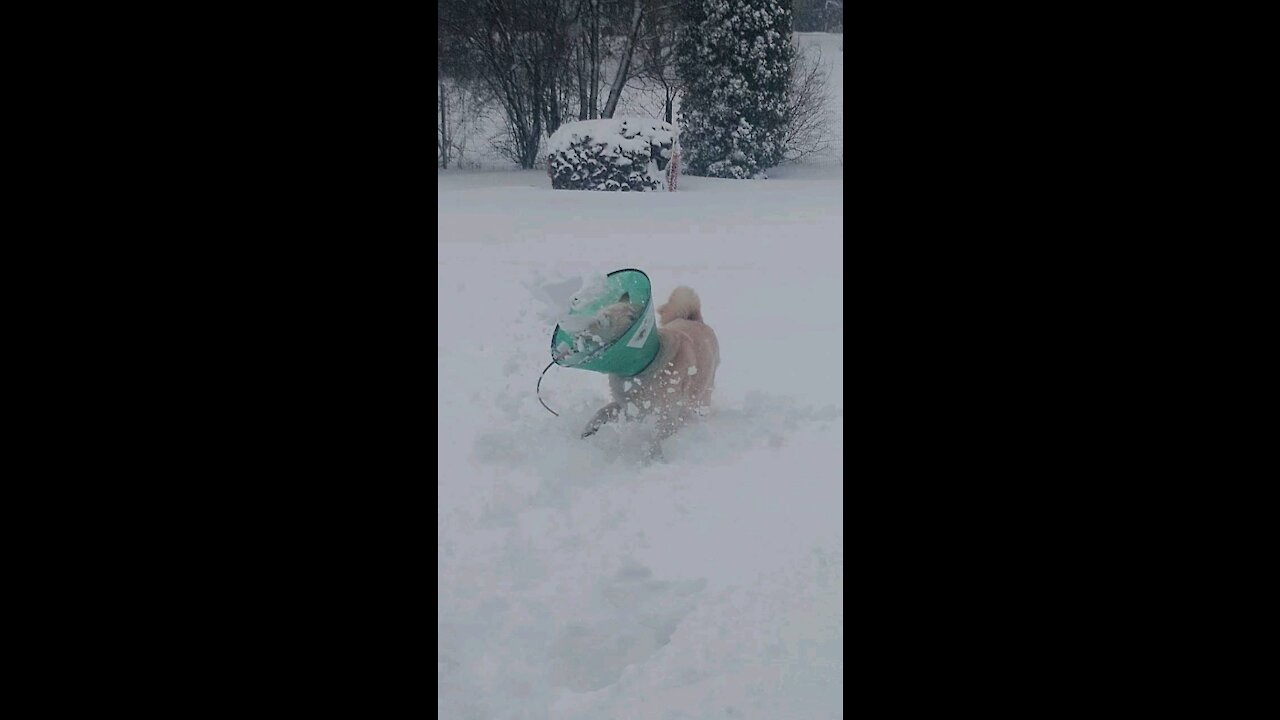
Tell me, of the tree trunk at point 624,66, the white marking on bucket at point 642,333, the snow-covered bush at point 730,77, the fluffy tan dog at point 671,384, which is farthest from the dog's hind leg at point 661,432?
the tree trunk at point 624,66

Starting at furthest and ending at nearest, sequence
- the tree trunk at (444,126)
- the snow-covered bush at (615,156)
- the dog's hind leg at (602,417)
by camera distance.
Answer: the tree trunk at (444,126)
the snow-covered bush at (615,156)
the dog's hind leg at (602,417)

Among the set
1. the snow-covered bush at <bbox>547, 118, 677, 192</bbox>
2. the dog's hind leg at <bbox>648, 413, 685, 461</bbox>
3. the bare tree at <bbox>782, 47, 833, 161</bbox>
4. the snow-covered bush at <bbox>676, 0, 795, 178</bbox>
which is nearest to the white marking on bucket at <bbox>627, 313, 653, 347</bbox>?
the dog's hind leg at <bbox>648, 413, 685, 461</bbox>

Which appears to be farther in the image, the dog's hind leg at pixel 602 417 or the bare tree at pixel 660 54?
the bare tree at pixel 660 54

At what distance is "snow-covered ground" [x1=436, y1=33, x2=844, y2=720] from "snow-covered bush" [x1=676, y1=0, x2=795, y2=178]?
2.25m

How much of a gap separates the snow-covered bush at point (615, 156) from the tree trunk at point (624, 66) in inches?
16.5

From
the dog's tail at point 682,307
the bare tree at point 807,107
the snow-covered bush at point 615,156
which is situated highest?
the bare tree at point 807,107

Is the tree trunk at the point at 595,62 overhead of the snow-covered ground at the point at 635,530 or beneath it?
overhead

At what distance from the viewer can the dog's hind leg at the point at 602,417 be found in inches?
153

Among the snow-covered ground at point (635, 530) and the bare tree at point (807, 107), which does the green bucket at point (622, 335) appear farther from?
the bare tree at point (807, 107)

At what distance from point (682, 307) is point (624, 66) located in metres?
5.15
